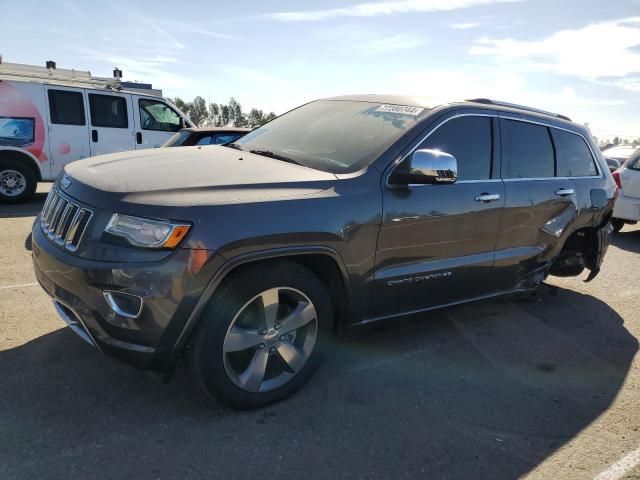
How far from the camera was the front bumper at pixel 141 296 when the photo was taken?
236cm

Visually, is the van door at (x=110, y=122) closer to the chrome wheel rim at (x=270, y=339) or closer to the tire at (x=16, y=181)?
the tire at (x=16, y=181)

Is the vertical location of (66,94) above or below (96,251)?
above

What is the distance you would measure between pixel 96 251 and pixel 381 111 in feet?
7.21

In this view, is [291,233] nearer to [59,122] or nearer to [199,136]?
[199,136]

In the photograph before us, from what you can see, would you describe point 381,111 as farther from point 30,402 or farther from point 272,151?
point 30,402

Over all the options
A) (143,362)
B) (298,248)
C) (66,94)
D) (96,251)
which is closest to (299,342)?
(298,248)

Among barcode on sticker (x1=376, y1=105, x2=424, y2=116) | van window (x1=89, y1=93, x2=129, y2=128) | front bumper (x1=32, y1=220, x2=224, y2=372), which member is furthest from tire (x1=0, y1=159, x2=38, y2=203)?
barcode on sticker (x1=376, y1=105, x2=424, y2=116)

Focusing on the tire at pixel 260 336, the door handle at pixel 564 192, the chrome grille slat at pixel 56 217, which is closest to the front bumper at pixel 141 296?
the tire at pixel 260 336

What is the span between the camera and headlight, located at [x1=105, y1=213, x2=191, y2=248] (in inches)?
93.7

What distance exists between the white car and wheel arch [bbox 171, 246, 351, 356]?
23.7 ft

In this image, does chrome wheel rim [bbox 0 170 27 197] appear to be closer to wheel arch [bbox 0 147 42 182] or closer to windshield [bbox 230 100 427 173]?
wheel arch [bbox 0 147 42 182]

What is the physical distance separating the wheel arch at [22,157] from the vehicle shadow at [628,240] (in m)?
10.2

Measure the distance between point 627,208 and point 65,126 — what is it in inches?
397

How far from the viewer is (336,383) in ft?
10.7
